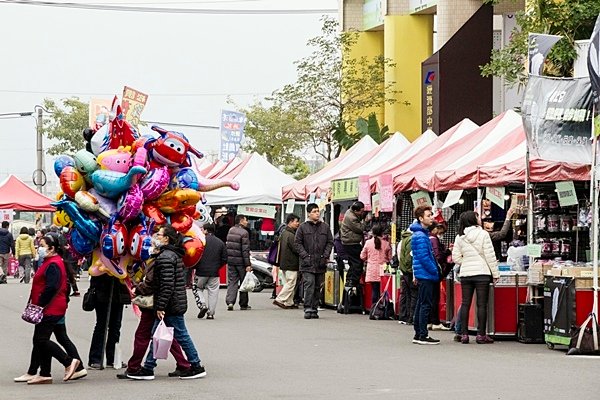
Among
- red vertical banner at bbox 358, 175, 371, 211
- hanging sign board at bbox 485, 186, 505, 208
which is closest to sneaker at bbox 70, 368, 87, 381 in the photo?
hanging sign board at bbox 485, 186, 505, 208

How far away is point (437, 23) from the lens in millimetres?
39188

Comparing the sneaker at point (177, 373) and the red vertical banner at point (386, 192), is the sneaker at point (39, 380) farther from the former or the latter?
the red vertical banner at point (386, 192)

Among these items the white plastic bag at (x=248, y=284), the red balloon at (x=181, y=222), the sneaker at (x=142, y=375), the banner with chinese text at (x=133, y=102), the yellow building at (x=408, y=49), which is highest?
the yellow building at (x=408, y=49)

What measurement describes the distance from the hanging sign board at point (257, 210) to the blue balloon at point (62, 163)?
18.6 metres

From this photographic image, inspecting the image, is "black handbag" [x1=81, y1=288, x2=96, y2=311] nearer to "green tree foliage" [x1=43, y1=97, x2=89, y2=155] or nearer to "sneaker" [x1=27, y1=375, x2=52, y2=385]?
"sneaker" [x1=27, y1=375, x2=52, y2=385]

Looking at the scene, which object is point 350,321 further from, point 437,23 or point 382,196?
point 437,23

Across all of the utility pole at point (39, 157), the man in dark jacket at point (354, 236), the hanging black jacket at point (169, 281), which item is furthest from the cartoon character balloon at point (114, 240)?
the utility pole at point (39, 157)

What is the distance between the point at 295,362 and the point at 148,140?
3077 millimetres

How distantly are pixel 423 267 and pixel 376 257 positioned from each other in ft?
18.2

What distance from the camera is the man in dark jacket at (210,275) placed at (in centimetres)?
2211

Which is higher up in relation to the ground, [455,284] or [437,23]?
[437,23]

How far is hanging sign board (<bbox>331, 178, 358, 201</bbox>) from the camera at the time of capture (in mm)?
24078

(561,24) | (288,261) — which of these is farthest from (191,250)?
(561,24)

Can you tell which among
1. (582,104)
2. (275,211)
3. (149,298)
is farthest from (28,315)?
(275,211)
